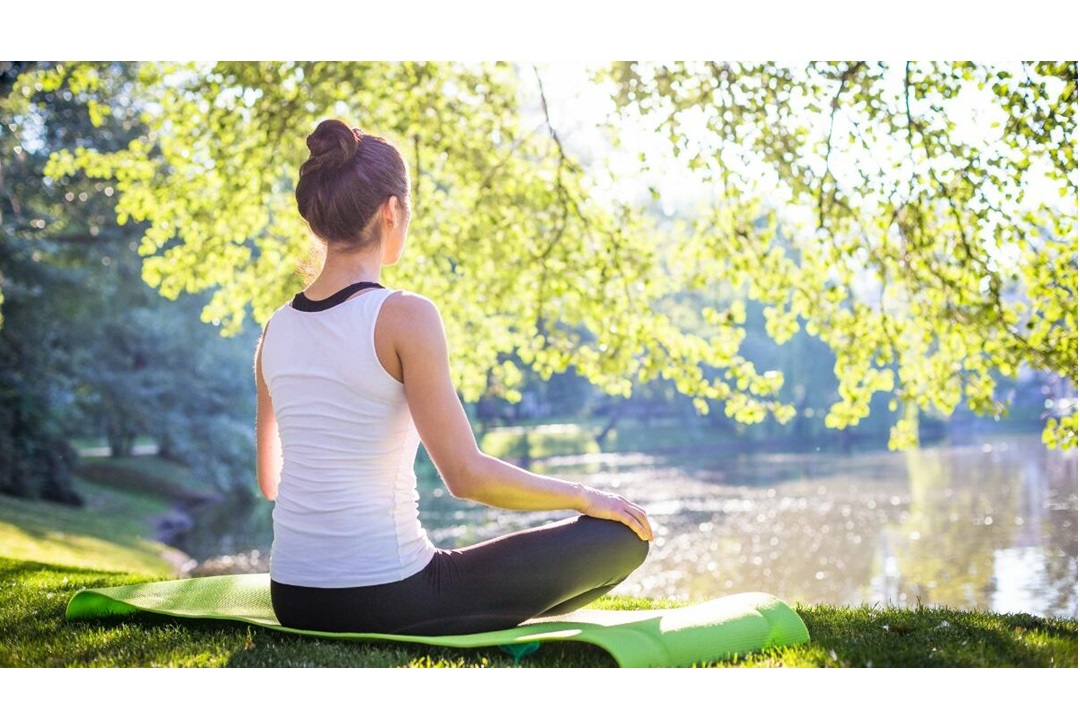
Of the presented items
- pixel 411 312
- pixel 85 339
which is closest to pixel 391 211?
pixel 411 312

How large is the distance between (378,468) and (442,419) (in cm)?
23

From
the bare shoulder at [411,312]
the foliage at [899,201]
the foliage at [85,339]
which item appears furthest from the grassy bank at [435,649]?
the foliage at [85,339]

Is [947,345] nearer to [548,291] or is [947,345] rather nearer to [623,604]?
[548,291]

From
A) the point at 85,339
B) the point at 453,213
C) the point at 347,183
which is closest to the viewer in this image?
the point at 347,183

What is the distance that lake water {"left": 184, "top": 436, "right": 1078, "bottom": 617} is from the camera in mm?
10961

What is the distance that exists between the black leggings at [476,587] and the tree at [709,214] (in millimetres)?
3581

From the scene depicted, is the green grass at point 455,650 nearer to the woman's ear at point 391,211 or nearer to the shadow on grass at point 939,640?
the shadow on grass at point 939,640

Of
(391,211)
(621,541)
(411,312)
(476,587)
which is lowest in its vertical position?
(476,587)

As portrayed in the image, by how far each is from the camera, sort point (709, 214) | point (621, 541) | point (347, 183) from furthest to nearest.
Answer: point (709, 214)
point (621, 541)
point (347, 183)

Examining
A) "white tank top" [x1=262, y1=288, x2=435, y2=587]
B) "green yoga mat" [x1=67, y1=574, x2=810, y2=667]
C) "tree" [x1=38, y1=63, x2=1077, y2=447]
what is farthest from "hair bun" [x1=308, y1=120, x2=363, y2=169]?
"tree" [x1=38, y1=63, x2=1077, y2=447]

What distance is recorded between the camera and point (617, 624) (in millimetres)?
3094

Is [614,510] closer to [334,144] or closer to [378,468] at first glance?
[378,468]

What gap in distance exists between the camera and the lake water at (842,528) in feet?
36.0

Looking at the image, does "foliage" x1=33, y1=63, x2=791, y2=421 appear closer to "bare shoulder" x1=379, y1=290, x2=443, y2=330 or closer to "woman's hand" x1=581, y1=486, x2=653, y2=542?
"woman's hand" x1=581, y1=486, x2=653, y2=542
